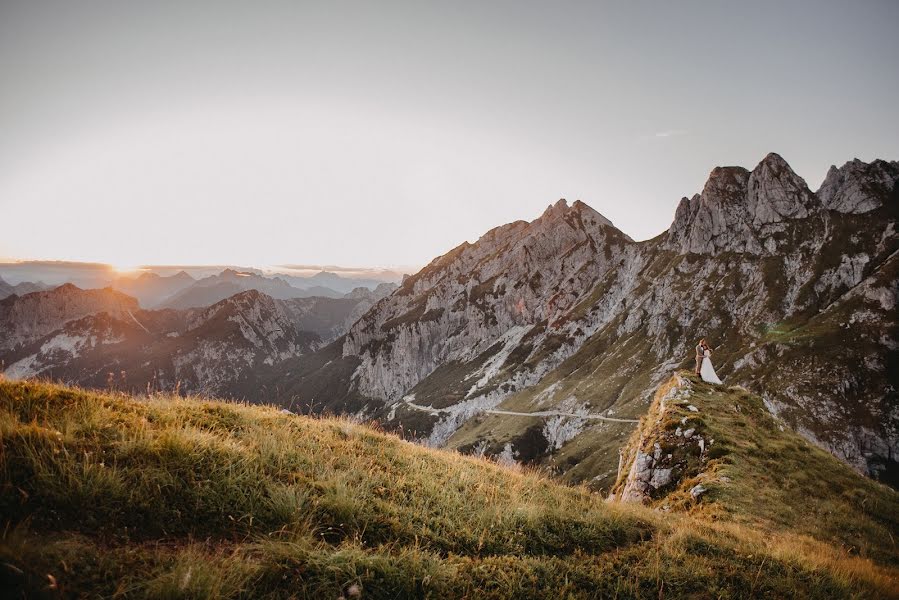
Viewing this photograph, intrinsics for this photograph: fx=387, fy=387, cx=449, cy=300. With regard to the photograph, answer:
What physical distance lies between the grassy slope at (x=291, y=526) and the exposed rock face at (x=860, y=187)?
260212mm

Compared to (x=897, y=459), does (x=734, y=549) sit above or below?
above

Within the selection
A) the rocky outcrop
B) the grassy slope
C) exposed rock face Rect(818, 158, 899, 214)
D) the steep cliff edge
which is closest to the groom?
the steep cliff edge

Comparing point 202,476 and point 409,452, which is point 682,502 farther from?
point 202,476

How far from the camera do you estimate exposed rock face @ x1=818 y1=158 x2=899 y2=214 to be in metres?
182

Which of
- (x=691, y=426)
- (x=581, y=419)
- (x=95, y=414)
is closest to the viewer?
(x=95, y=414)

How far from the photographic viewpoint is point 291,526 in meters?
5.70

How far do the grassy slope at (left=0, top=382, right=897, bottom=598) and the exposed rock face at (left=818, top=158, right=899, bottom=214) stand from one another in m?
260

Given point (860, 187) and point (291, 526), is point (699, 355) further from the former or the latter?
point (860, 187)

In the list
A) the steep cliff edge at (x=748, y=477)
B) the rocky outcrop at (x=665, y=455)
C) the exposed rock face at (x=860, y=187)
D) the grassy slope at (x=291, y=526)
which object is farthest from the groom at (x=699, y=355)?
the exposed rock face at (x=860, y=187)

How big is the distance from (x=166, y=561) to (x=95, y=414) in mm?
3583

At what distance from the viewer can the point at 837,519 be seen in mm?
14594

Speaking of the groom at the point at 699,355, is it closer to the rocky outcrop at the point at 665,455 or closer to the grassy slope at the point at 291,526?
the rocky outcrop at the point at 665,455

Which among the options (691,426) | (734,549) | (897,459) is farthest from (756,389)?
(734,549)

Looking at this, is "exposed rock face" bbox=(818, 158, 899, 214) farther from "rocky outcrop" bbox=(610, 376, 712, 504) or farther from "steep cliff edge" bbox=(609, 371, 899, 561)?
"rocky outcrop" bbox=(610, 376, 712, 504)
